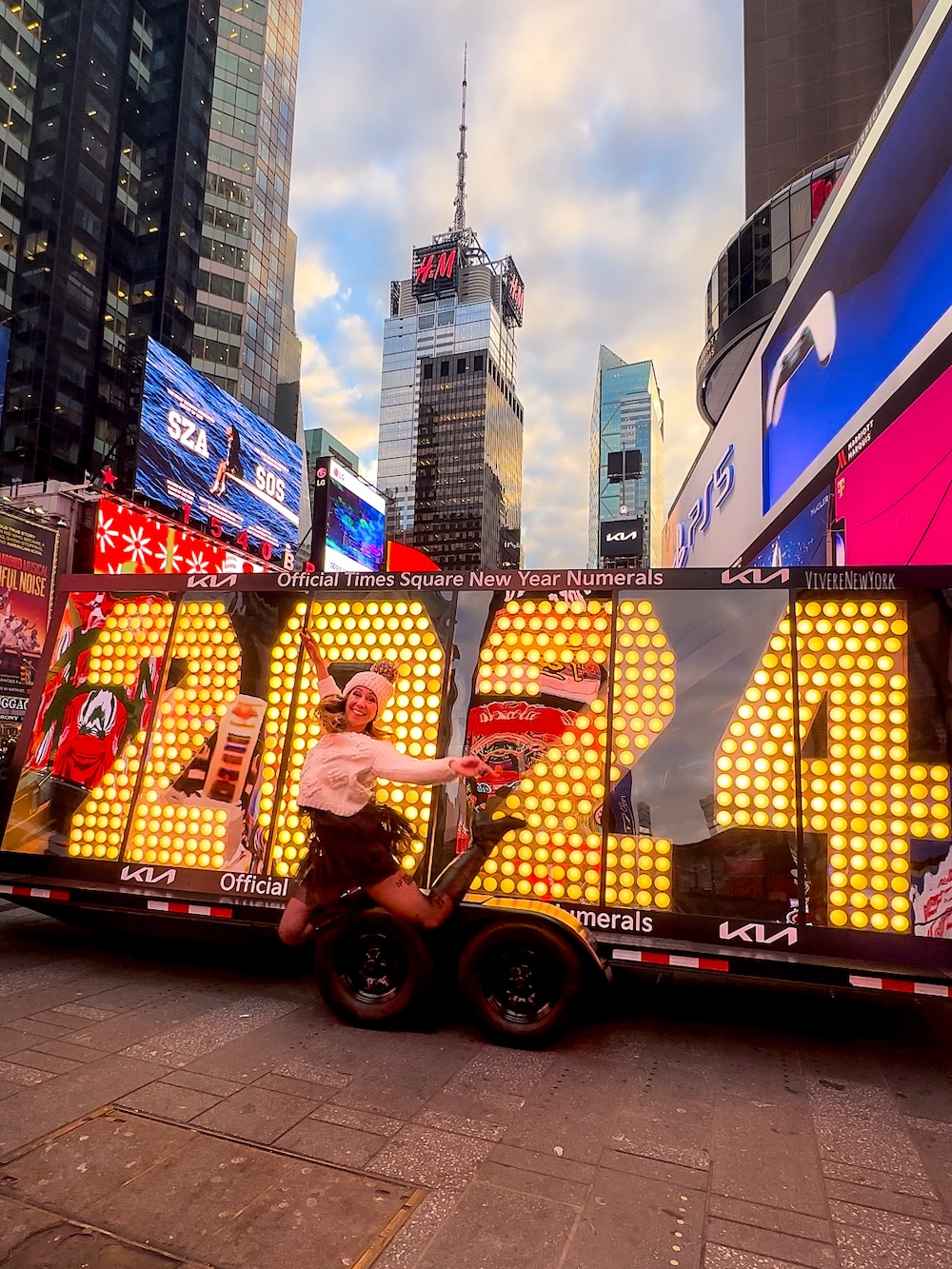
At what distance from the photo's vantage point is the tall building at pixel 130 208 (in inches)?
2387

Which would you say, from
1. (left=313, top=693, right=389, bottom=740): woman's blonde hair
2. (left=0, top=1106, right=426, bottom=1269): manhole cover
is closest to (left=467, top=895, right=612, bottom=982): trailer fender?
(left=313, top=693, right=389, bottom=740): woman's blonde hair

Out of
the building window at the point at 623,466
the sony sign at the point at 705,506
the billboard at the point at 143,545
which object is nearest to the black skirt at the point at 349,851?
the billboard at the point at 143,545

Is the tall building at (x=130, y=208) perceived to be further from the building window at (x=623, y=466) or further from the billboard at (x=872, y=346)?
the billboard at (x=872, y=346)

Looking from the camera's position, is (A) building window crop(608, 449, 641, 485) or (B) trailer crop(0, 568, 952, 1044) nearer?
(B) trailer crop(0, 568, 952, 1044)

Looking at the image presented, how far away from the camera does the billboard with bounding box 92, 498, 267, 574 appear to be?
2022 centimetres

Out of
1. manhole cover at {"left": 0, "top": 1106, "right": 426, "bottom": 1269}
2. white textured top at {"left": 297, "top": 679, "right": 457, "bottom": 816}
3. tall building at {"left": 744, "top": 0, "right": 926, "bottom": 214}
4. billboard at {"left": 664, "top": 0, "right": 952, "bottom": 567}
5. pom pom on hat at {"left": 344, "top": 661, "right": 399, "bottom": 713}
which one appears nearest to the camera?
manhole cover at {"left": 0, "top": 1106, "right": 426, "bottom": 1269}

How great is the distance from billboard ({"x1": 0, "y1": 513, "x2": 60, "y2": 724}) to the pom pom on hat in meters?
15.0

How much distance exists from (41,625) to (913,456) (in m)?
20.0

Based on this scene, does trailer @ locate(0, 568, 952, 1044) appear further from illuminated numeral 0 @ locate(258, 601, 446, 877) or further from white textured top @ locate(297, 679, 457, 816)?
white textured top @ locate(297, 679, 457, 816)

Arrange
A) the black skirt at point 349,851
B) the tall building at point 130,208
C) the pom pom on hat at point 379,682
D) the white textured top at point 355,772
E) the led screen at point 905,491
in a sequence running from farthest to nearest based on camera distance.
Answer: the tall building at point 130,208
the led screen at point 905,491
the pom pom on hat at point 379,682
the white textured top at point 355,772
the black skirt at point 349,851

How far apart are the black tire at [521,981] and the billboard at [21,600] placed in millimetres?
16437

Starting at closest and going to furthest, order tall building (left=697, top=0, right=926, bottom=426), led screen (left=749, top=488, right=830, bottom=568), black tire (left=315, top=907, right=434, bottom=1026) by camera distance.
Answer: black tire (left=315, top=907, right=434, bottom=1026) < led screen (left=749, top=488, right=830, bottom=568) < tall building (left=697, top=0, right=926, bottom=426)

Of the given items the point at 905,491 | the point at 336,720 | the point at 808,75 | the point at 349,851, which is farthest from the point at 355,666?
the point at 808,75

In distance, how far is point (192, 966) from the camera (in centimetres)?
689
